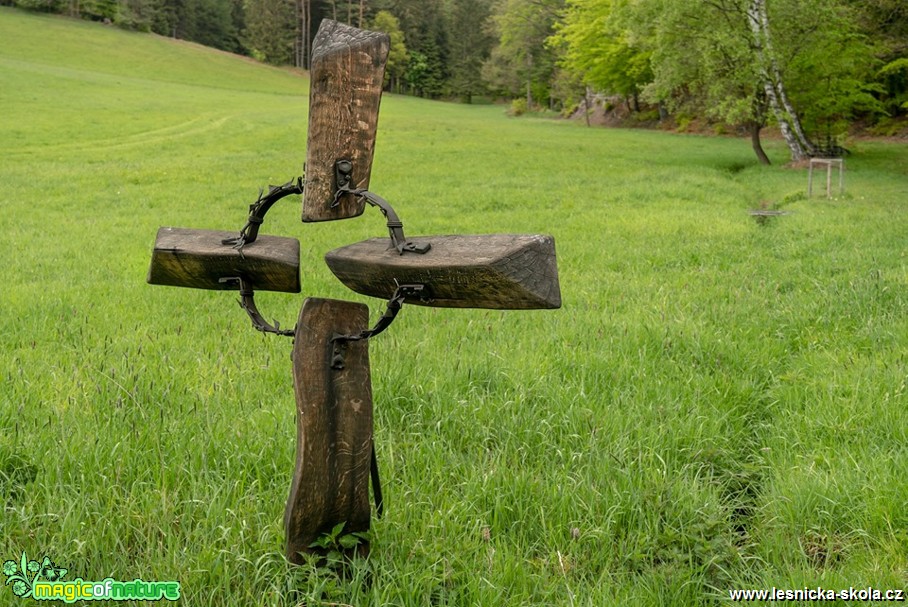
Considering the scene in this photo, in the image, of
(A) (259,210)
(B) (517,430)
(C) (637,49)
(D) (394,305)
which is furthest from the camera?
(C) (637,49)

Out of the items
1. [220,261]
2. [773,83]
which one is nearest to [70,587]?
[220,261]

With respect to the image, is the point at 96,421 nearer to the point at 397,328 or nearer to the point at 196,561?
the point at 196,561

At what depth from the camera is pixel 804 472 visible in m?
3.09

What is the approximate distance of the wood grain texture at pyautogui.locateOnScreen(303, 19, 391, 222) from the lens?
7.57 feet

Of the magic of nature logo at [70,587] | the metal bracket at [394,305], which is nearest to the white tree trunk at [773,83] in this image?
the metal bracket at [394,305]

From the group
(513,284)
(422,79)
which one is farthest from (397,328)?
Result: (422,79)

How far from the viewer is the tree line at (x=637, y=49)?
22312 millimetres

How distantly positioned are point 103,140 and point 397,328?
2453 centimetres

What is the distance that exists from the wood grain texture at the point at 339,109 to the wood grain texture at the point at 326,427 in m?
0.39

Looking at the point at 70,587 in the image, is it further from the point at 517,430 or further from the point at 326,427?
the point at 517,430

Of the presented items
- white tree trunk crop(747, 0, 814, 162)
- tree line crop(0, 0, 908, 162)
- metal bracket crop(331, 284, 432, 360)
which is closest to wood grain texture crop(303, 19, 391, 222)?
metal bracket crop(331, 284, 432, 360)

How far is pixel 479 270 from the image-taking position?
Result: 193 cm

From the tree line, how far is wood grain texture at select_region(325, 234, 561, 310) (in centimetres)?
2273

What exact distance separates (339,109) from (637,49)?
4324cm
